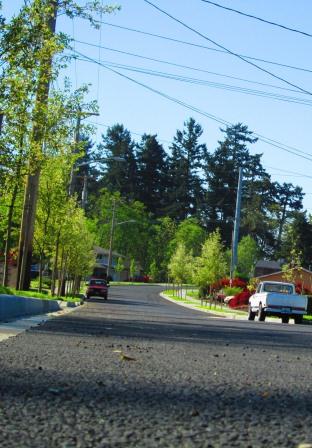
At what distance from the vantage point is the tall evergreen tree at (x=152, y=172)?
428 ft

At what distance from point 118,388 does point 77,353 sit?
2.88 meters

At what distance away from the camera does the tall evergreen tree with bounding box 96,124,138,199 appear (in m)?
131

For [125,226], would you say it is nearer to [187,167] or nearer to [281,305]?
[187,167]

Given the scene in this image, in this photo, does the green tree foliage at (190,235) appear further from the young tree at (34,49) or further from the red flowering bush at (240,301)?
the young tree at (34,49)

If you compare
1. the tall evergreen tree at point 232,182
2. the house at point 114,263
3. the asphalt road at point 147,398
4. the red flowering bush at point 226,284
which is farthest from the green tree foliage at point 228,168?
the asphalt road at point 147,398

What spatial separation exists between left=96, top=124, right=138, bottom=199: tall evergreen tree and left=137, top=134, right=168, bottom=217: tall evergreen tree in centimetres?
133

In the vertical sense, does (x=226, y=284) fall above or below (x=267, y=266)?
below

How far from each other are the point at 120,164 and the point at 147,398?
127229mm

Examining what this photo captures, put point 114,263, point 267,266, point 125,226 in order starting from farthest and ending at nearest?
point 114,263, point 125,226, point 267,266

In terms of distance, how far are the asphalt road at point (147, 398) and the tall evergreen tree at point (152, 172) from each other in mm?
122006

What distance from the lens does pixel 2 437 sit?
11.6 ft

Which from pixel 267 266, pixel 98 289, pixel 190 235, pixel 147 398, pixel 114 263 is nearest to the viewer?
pixel 147 398

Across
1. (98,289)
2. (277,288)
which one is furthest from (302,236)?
(277,288)

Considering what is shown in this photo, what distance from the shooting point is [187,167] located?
5022 inches
